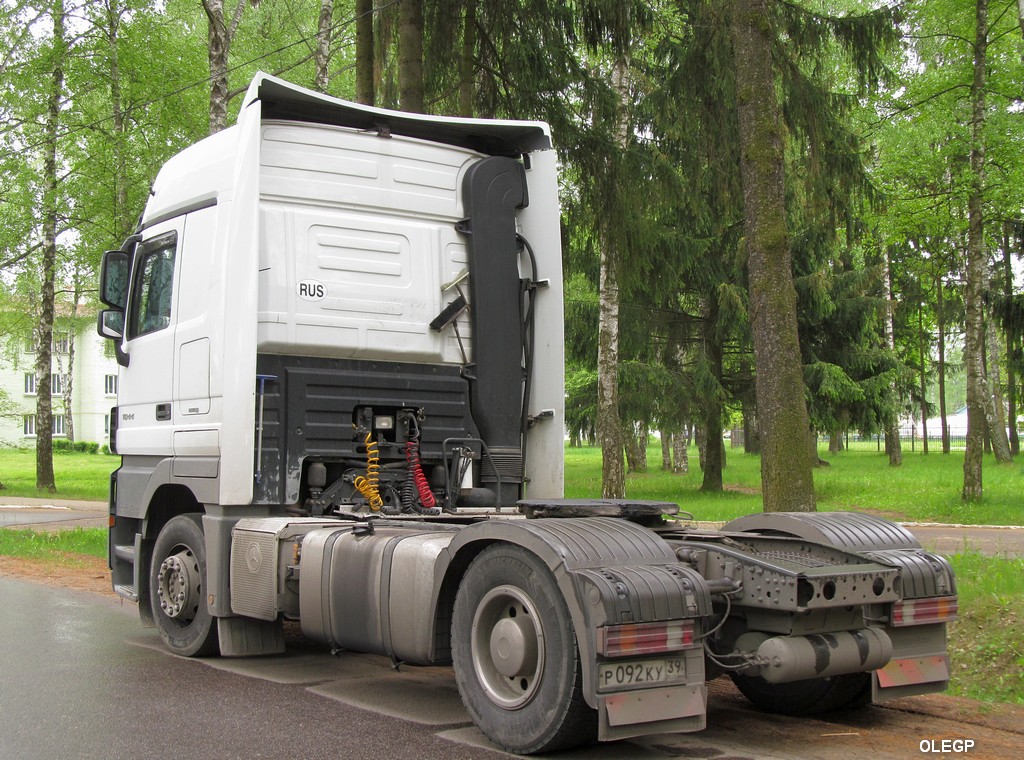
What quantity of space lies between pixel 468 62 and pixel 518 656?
10.1 metres

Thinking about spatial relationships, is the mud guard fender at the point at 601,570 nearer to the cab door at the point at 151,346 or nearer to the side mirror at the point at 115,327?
the cab door at the point at 151,346

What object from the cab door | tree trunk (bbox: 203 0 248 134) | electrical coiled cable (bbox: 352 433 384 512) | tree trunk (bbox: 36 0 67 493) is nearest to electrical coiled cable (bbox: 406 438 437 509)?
electrical coiled cable (bbox: 352 433 384 512)

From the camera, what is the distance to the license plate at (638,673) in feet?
14.4

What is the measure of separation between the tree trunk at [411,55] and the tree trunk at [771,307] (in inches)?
197

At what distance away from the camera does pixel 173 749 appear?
4.99m

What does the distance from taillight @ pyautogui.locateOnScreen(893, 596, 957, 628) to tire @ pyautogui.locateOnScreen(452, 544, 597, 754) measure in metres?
1.55

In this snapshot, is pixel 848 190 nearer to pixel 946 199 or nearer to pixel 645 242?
pixel 645 242

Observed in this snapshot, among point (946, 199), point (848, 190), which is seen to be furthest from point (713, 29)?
point (946, 199)

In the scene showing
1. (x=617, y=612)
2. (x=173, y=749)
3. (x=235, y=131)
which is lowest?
(x=173, y=749)

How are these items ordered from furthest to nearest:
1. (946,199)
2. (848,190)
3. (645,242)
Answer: (946,199), (645,242), (848,190)

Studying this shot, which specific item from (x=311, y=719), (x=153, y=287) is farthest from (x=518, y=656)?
(x=153, y=287)

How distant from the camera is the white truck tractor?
15.5 ft

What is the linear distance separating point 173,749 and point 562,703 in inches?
72.8

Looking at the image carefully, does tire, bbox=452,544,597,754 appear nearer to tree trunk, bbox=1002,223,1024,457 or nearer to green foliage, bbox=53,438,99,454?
tree trunk, bbox=1002,223,1024,457
